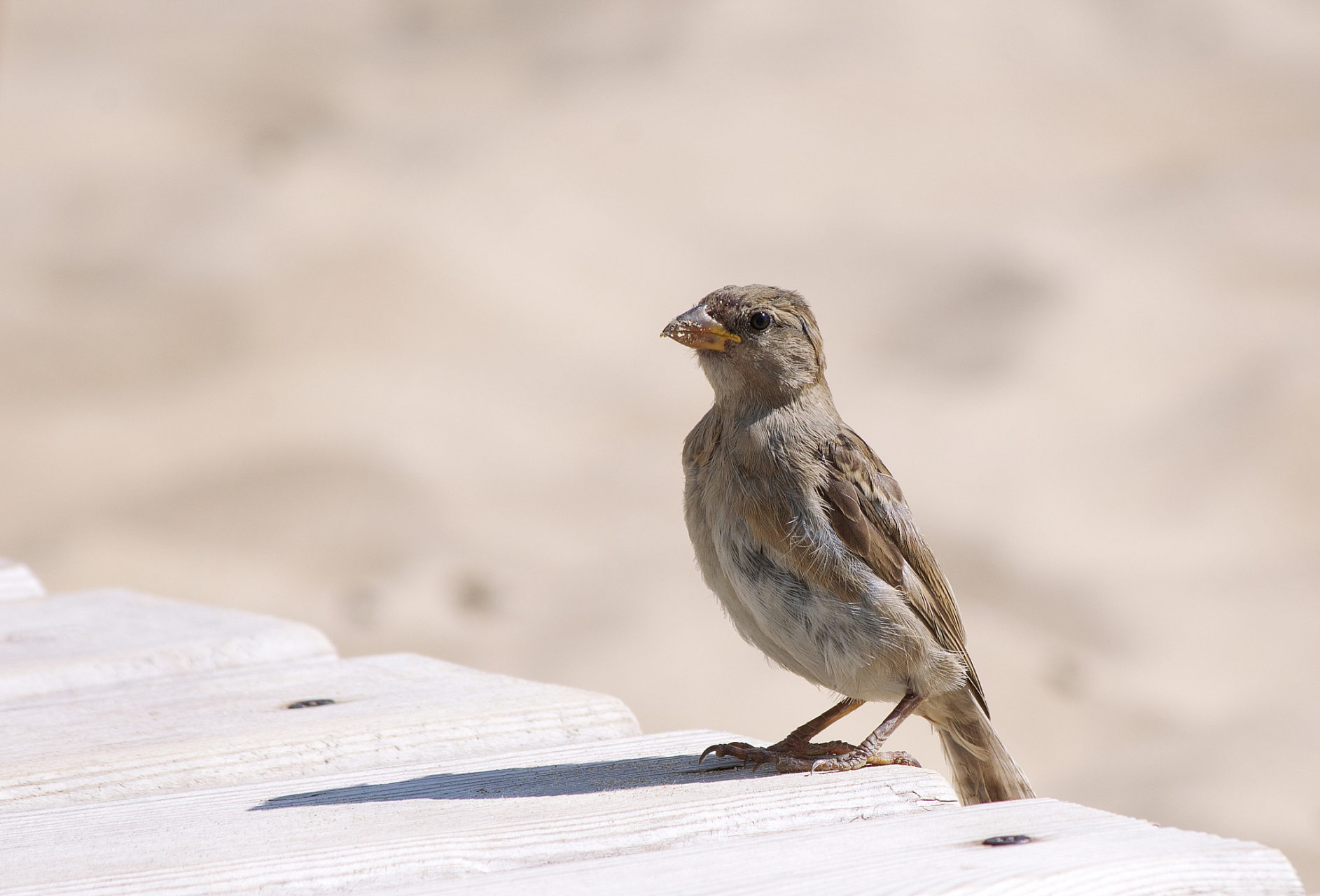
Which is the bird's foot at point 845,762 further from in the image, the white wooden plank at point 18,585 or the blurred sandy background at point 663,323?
the blurred sandy background at point 663,323

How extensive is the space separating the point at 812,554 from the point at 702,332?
0.52m

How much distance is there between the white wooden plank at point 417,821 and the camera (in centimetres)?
192

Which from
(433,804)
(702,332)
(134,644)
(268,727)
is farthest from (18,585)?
(433,804)

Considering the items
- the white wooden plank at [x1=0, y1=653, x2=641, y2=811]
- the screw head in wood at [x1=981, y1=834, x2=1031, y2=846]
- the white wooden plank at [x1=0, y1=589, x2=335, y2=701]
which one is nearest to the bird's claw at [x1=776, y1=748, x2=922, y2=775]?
the white wooden plank at [x1=0, y1=653, x2=641, y2=811]

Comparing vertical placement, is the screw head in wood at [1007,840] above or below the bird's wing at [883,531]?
below

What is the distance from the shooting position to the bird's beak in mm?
2955

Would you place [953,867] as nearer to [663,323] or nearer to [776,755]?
[776,755]

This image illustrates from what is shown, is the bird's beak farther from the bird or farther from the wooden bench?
the wooden bench

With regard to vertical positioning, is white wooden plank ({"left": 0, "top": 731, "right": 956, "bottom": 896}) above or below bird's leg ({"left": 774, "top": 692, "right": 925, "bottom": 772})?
below

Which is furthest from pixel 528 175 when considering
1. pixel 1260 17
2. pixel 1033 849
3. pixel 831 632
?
pixel 1033 849

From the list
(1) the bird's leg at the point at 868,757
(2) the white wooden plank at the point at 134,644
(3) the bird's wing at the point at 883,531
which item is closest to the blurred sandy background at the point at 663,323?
(3) the bird's wing at the point at 883,531

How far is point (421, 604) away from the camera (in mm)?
7961

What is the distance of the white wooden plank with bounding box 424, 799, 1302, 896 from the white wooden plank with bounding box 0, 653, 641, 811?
2.53 feet

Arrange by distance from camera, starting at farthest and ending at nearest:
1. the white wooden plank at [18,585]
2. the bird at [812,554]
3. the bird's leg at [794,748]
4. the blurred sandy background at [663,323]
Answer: the blurred sandy background at [663,323]
the white wooden plank at [18,585]
the bird at [812,554]
the bird's leg at [794,748]
